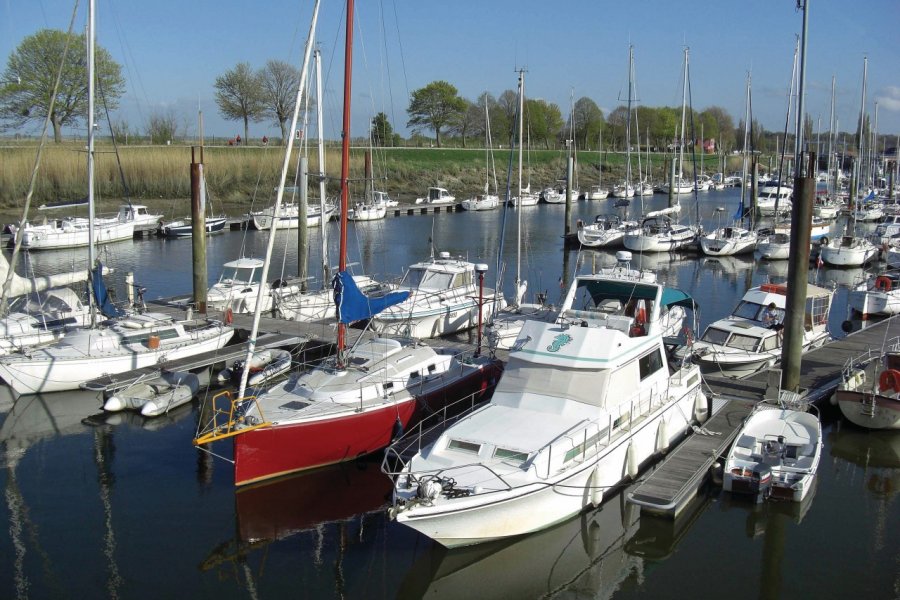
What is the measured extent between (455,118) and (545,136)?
20300 millimetres

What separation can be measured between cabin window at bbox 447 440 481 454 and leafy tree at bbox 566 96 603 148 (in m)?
129

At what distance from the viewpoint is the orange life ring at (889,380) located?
19828mm

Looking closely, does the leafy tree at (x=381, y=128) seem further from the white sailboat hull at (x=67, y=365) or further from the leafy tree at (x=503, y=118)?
the white sailboat hull at (x=67, y=365)

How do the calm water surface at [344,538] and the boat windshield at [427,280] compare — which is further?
the boat windshield at [427,280]

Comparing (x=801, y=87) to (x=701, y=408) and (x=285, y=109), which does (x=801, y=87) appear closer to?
(x=701, y=408)

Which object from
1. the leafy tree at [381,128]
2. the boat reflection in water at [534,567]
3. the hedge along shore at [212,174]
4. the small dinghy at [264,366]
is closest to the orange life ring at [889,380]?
the boat reflection in water at [534,567]

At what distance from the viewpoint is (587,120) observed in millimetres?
140000

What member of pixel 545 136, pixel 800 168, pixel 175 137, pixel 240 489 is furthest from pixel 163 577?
pixel 545 136

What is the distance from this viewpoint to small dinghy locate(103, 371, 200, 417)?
70.4ft

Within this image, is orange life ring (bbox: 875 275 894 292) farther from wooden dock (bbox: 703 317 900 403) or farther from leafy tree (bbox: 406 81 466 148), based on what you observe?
leafy tree (bbox: 406 81 466 148)

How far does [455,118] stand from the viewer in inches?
5034

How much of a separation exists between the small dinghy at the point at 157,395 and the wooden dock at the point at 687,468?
12544 mm

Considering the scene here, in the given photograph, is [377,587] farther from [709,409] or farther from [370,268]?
[370,268]

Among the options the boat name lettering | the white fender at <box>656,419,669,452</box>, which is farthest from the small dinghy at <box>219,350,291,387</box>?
the white fender at <box>656,419,669,452</box>
